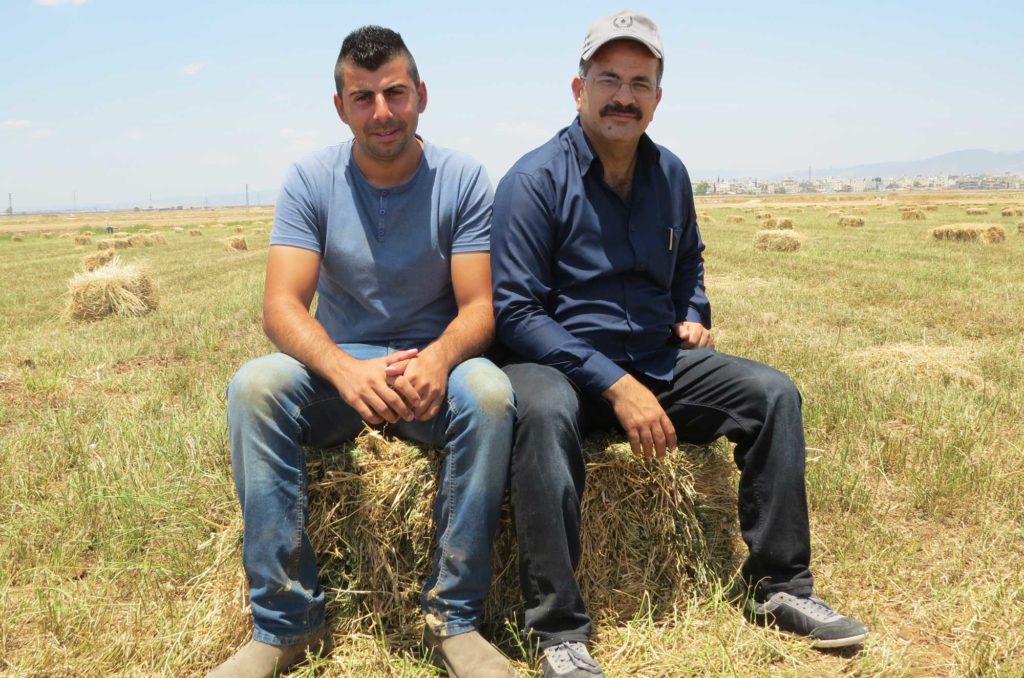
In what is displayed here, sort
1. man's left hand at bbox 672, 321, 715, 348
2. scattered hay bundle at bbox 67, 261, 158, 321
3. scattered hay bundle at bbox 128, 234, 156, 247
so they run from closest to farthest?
man's left hand at bbox 672, 321, 715, 348
scattered hay bundle at bbox 67, 261, 158, 321
scattered hay bundle at bbox 128, 234, 156, 247

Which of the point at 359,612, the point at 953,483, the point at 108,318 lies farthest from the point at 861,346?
the point at 108,318

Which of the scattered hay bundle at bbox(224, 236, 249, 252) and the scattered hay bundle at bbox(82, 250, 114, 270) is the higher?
the scattered hay bundle at bbox(224, 236, 249, 252)

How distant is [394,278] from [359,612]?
1.32 meters

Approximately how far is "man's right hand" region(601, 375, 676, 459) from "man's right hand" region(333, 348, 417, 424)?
774mm

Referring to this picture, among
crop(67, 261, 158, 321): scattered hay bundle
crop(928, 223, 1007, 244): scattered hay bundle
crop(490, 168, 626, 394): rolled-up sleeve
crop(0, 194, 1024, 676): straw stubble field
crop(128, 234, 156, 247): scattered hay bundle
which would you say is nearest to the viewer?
crop(0, 194, 1024, 676): straw stubble field

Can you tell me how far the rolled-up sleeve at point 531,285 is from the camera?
298cm

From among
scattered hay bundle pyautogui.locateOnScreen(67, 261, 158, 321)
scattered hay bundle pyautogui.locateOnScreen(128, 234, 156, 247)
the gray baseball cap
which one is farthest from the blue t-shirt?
scattered hay bundle pyautogui.locateOnScreen(128, 234, 156, 247)

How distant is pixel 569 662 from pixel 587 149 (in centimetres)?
199

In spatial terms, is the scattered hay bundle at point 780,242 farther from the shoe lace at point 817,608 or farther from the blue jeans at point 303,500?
the blue jeans at point 303,500

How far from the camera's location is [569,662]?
256cm

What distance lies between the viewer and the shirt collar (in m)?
3.23

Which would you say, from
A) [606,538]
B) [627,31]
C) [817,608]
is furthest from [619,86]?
[817,608]

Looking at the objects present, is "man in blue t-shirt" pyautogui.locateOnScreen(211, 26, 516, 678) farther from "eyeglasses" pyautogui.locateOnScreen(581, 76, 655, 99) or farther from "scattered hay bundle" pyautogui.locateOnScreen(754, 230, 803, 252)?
"scattered hay bundle" pyautogui.locateOnScreen(754, 230, 803, 252)

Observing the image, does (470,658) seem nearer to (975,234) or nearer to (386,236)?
(386,236)
